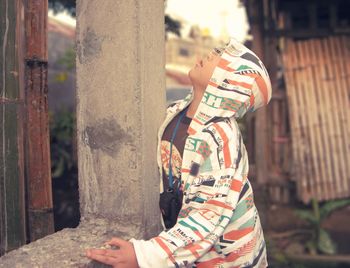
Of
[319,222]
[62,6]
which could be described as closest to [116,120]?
[319,222]

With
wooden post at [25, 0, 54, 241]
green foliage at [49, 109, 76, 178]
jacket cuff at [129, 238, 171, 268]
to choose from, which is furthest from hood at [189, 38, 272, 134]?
green foliage at [49, 109, 76, 178]

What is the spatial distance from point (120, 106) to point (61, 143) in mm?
6698

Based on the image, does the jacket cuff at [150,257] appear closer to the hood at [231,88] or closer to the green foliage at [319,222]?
the hood at [231,88]

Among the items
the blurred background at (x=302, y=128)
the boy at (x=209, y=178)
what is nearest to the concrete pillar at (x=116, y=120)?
the boy at (x=209, y=178)

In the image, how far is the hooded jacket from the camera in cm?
169

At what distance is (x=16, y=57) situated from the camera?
2.14m

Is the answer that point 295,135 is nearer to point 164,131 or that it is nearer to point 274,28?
point 274,28

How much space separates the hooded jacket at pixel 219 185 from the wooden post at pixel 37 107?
797mm

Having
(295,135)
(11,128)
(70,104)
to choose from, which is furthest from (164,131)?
(70,104)

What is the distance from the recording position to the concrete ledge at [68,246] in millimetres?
1830

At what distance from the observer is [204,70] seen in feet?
6.26

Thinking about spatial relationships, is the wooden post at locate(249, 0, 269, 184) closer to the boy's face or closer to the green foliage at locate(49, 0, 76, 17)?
the green foliage at locate(49, 0, 76, 17)

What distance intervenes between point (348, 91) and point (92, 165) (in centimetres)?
546

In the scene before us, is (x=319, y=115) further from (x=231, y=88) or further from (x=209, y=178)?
(x=209, y=178)
